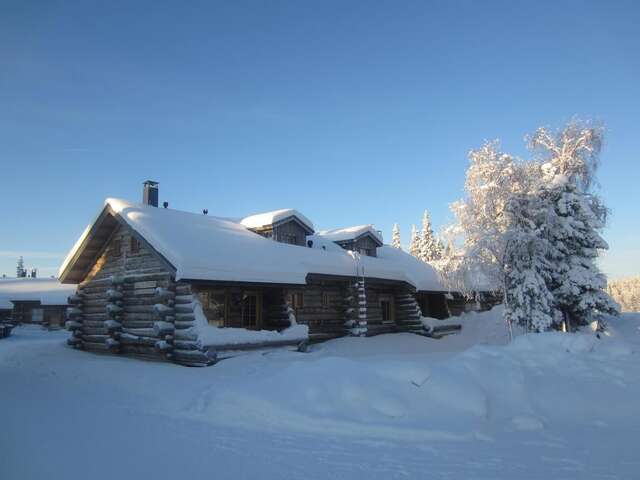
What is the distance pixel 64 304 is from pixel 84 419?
35.1 metres

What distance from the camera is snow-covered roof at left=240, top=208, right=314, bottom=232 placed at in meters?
21.5

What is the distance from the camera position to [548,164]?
71.0 ft

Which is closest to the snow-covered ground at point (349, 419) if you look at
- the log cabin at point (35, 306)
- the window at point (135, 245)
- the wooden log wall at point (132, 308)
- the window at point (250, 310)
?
the wooden log wall at point (132, 308)

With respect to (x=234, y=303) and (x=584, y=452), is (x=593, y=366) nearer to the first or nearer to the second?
(x=584, y=452)

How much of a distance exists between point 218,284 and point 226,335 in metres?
1.99

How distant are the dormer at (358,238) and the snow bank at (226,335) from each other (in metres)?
8.53

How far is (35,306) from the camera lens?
40.5 metres

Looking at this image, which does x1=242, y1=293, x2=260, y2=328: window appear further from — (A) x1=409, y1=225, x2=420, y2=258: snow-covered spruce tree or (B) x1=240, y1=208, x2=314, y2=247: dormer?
(A) x1=409, y1=225, x2=420, y2=258: snow-covered spruce tree

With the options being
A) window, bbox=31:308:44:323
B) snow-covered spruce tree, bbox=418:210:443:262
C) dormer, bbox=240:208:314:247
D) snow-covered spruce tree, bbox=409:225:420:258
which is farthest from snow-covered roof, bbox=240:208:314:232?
snow-covered spruce tree, bbox=409:225:420:258

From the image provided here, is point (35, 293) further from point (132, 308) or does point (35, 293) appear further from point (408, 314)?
point (408, 314)

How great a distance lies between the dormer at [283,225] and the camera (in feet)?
70.8

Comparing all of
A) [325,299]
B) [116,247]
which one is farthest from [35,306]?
[325,299]

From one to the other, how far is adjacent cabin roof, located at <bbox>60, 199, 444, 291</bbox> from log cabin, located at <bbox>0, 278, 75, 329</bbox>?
20804 millimetres

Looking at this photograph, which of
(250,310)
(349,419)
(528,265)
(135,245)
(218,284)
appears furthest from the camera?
(528,265)
